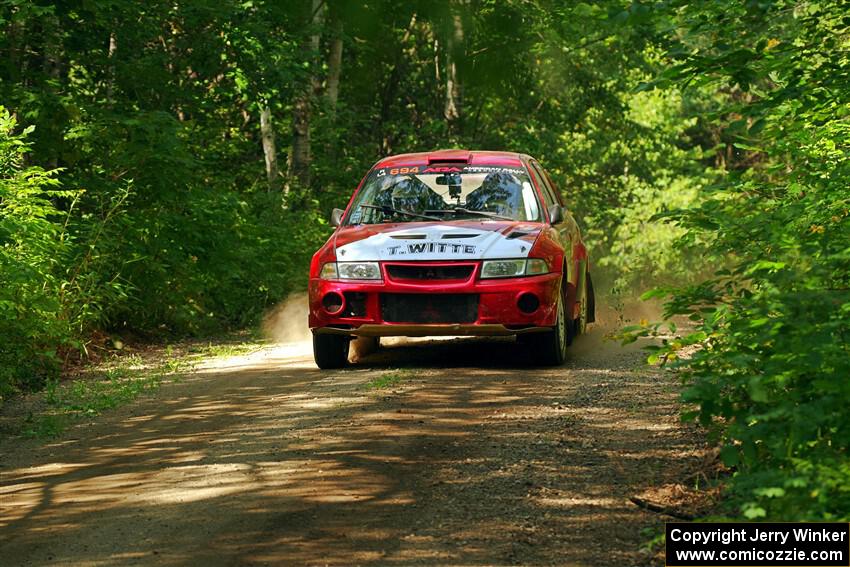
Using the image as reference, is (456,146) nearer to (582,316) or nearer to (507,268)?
(582,316)

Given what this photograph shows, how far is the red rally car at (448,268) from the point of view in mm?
10758

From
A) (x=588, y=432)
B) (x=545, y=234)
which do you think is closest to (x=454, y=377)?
(x=545, y=234)

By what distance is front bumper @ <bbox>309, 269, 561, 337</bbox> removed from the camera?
10.7 metres

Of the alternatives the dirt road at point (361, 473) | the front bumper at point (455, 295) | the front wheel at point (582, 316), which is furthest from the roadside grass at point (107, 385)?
the front wheel at point (582, 316)

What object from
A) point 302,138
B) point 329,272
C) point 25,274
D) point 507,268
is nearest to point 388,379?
point 329,272

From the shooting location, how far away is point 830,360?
557cm

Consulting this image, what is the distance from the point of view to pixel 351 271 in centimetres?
1105

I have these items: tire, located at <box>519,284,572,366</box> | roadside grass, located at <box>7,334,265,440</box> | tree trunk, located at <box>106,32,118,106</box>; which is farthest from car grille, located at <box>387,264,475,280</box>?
tree trunk, located at <box>106,32,118,106</box>

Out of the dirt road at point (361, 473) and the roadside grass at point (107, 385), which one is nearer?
the dirt road at point (361, 473)

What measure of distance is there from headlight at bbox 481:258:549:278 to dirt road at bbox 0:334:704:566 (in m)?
0.87

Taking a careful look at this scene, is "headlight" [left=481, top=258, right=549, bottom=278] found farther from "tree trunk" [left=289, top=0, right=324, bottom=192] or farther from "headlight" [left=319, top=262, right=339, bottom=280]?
"tree trunk" [left=289, top=0, right=324, bottom=192]

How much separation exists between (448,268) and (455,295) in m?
0.24

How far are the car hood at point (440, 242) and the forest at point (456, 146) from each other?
4.96 feet

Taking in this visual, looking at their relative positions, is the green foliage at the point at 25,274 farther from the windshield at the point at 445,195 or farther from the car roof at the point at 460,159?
the car roof at the point at 460,159
